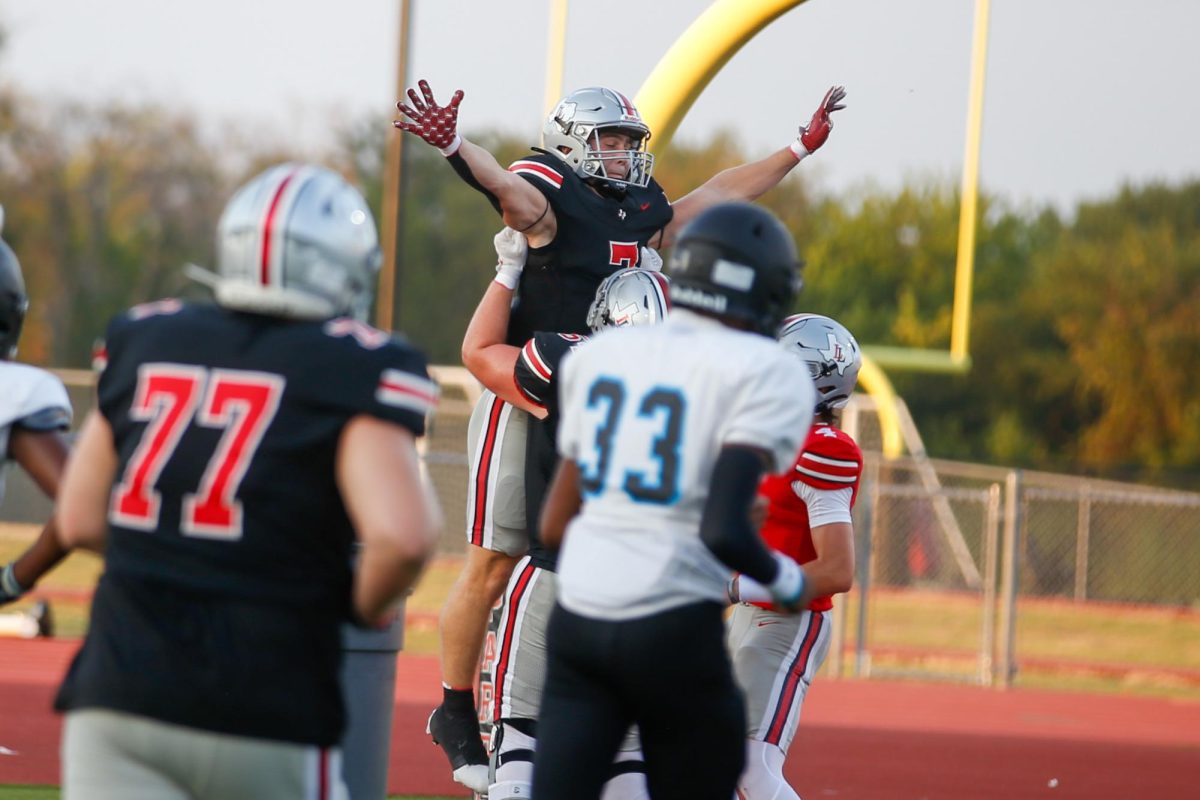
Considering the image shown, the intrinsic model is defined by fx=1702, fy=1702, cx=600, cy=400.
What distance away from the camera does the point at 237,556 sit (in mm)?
3021

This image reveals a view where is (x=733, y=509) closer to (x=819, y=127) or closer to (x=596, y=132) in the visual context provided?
(x=596, y=132)

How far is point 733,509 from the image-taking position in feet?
11.5

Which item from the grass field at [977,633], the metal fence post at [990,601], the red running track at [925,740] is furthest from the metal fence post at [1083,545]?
the red running track at [925,740]

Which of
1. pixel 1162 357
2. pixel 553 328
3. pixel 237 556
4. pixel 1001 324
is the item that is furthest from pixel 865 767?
pixel 1001 324

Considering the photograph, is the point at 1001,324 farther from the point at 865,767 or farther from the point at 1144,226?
the point at 865,767

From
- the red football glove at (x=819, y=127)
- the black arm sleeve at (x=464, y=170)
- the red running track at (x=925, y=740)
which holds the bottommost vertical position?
the red running track at (x=925, y=740)

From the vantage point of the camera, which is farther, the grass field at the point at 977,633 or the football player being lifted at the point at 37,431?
the grass field at the point at 977,633

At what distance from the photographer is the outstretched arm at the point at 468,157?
219 inches

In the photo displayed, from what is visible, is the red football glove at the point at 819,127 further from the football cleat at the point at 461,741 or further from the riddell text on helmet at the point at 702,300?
the riddell text on helmet at the point at 702,300

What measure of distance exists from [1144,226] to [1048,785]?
38596 mm

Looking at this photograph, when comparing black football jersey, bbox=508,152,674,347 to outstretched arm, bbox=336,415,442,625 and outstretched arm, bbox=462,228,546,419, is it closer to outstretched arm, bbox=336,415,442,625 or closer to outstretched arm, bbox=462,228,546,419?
outstretched arm, bbox=462,228,546,419

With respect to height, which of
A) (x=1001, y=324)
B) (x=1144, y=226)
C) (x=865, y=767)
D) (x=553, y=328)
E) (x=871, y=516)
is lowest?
(x=865, y=767)

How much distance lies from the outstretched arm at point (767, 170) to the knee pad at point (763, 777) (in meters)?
2.25

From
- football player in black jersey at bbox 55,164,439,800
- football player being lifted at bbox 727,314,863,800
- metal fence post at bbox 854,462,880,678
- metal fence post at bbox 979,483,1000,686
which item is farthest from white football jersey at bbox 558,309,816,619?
metal fence post at bbox 979,483,1000,686
